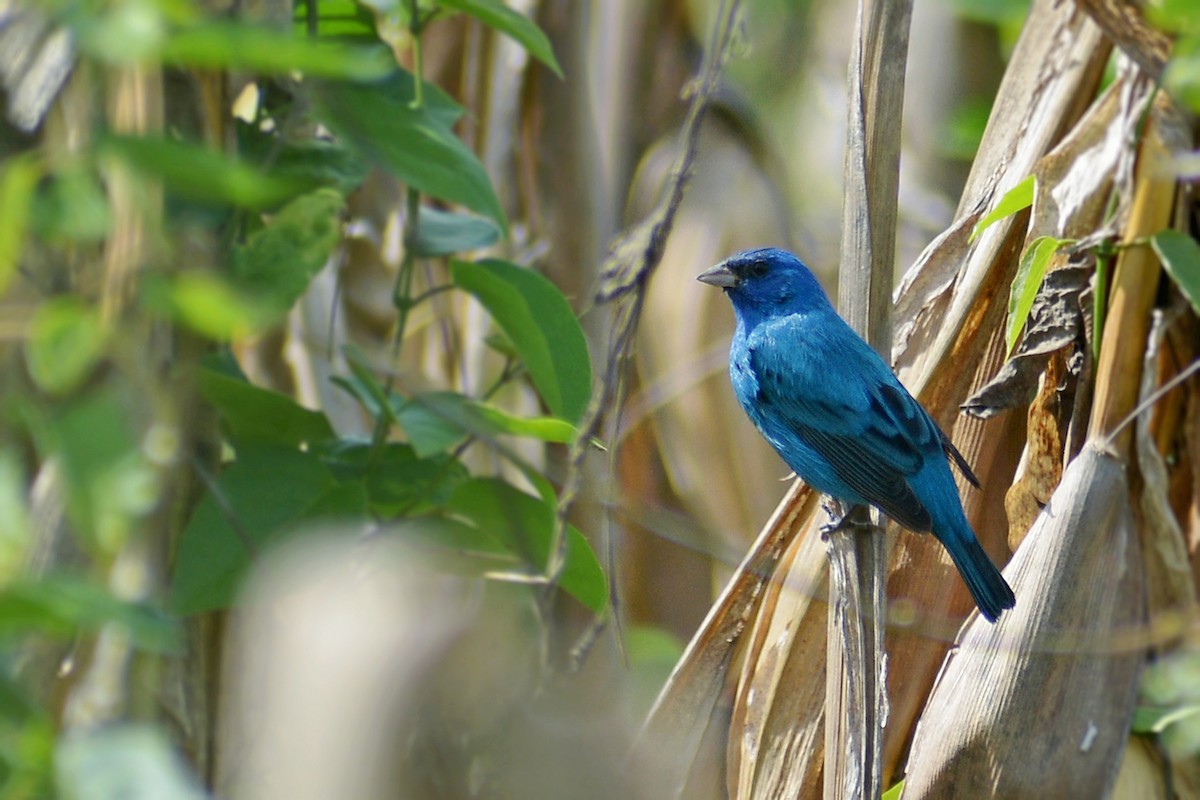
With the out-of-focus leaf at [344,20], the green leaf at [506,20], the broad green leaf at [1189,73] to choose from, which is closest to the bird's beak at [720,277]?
the green leaf at [506,20]

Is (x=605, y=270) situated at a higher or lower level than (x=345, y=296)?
higher

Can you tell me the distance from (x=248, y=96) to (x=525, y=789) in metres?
2.18

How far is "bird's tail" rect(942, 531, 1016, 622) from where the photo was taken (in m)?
1.93

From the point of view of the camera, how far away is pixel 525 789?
55.8 inches

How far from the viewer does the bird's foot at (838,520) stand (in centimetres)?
202

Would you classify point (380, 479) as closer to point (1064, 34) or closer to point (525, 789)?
point (525, 789)

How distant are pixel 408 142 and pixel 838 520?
3.41ft

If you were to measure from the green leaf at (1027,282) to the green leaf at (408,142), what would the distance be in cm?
96

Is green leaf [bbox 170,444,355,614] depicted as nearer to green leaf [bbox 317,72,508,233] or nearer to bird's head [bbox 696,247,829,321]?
green leaf [bbox 317,72,508,233]

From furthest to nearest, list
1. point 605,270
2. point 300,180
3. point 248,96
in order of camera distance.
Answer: point 248,96, point 300,180, point 605,270

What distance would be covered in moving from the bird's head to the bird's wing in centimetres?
14

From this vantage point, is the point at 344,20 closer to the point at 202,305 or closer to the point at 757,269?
the point at 757,269

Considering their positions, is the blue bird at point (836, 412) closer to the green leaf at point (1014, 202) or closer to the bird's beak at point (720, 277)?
the bird's beak at point (720, 277)

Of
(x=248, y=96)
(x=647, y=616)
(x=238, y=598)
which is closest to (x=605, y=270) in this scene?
(x=238, y=598)
